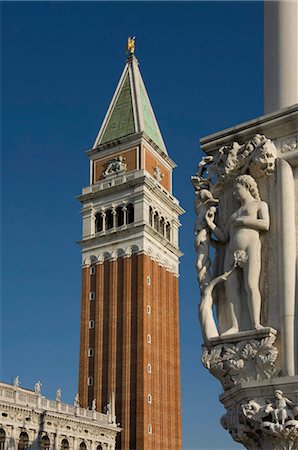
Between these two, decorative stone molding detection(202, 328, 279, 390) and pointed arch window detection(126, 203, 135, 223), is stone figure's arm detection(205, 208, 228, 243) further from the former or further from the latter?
pointed arch window detection(126, 203, 135, 223)

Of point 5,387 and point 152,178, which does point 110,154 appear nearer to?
point 152,178

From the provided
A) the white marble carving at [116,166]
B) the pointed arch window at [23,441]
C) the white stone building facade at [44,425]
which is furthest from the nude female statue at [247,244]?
the white marble carving at [116,166]

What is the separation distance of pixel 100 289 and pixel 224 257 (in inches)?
1892

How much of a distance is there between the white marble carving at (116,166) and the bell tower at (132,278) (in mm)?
74

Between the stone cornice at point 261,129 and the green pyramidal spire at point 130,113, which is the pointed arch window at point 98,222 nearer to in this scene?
the green pyramidal spire at point 130,113

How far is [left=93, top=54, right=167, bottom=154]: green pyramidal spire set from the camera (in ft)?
186

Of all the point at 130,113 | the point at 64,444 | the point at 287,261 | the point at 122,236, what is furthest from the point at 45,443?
the point at 287,261

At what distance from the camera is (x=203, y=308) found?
461cm

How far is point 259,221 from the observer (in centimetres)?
451

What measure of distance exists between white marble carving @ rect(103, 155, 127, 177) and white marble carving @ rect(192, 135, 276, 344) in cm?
5036

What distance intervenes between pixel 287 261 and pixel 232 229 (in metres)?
0.43

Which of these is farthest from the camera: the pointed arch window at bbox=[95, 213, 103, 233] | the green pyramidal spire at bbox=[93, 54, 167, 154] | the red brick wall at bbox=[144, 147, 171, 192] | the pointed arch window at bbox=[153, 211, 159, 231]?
the green pyramidal spire at bbox=[93, 54, 167, 154]

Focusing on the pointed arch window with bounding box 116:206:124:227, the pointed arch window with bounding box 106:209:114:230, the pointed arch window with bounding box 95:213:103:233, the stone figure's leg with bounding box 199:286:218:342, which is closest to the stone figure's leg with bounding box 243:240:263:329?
the stone figure's leg with bounding box 199:286:218:342

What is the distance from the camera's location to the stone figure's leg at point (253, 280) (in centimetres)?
439
